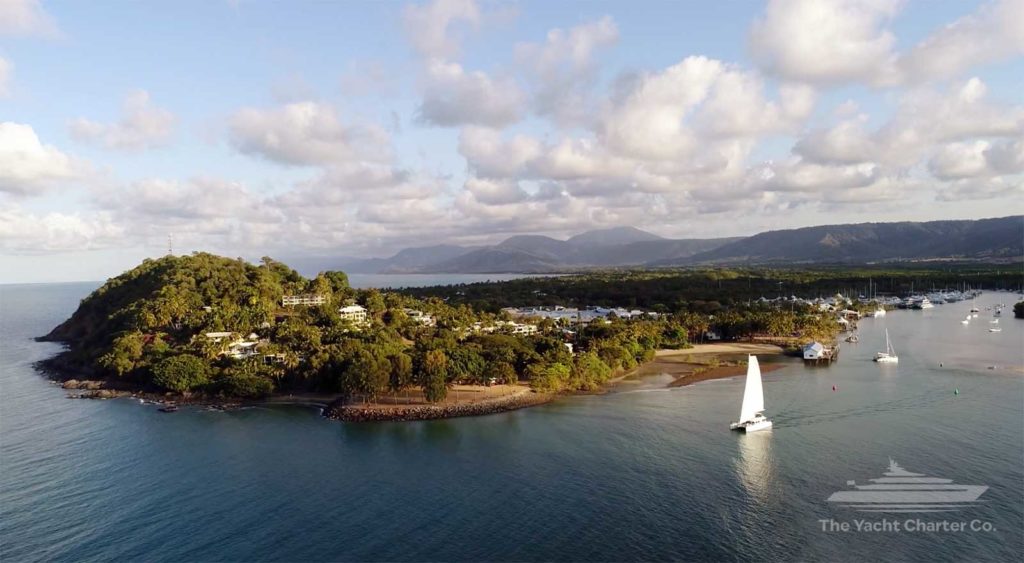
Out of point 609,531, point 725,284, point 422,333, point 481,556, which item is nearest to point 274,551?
point 481,556

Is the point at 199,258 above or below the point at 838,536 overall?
above

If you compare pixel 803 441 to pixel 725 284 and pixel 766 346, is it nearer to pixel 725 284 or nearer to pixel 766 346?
pixel 766 346

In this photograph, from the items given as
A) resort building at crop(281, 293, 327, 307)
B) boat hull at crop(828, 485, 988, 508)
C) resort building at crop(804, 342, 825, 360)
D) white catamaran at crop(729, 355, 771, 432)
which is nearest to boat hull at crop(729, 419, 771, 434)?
white catamaran at crop(729, 355, 771, 432)

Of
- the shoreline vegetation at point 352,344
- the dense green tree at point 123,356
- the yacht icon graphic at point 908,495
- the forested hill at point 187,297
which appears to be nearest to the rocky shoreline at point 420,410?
the shoreline vegetation at point 352,344

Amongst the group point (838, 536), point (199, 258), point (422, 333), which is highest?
point (199, 258)

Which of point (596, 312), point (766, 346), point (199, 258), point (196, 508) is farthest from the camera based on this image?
point (596, 312)

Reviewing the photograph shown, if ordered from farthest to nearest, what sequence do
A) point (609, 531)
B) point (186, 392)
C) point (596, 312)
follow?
point (596, 312), point (186, 392), point (609, 531)

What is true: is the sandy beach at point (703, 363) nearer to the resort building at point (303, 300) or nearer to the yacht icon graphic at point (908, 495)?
the yacht icon graphic at point (908, 495)
